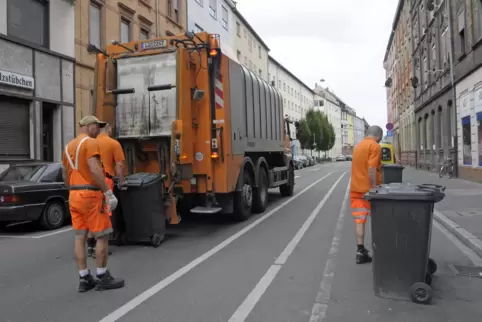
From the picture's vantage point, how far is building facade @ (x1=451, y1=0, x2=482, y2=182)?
16372mm

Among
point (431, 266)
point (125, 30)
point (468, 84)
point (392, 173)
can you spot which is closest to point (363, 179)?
point (431, 266)

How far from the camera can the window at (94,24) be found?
18.0 meters

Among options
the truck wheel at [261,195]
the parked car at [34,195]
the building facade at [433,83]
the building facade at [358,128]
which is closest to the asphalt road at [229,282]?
the parked car at [34,195]

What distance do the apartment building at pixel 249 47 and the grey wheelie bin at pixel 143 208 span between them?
29.9m

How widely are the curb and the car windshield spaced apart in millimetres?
8236

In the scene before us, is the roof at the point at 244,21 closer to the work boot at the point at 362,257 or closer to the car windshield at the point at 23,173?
the car windshield at the point at 23,173

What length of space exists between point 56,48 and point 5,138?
405cm

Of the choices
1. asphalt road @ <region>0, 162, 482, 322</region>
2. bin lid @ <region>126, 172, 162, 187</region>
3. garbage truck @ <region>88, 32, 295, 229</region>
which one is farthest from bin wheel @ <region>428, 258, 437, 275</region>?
bin lid @ <region>126, 172, 162, 187</region>

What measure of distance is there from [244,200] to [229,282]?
428 centimetres

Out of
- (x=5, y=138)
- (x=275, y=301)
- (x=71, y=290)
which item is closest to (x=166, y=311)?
(x=275, y=301)

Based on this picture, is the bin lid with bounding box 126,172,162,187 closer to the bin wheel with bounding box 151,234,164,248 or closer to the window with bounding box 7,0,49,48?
the bin wheel with bounding box 151,234,164,248

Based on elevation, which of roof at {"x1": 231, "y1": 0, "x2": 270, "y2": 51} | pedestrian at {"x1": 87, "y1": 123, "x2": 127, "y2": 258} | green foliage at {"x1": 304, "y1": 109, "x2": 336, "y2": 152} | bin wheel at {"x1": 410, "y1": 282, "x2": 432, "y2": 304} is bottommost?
bin wheel at {"x1": 410, "y1": 282, "x2": 432, "y2": 304}

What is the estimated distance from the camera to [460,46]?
19047mm

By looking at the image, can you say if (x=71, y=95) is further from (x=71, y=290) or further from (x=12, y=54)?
(x=71, y=290)
